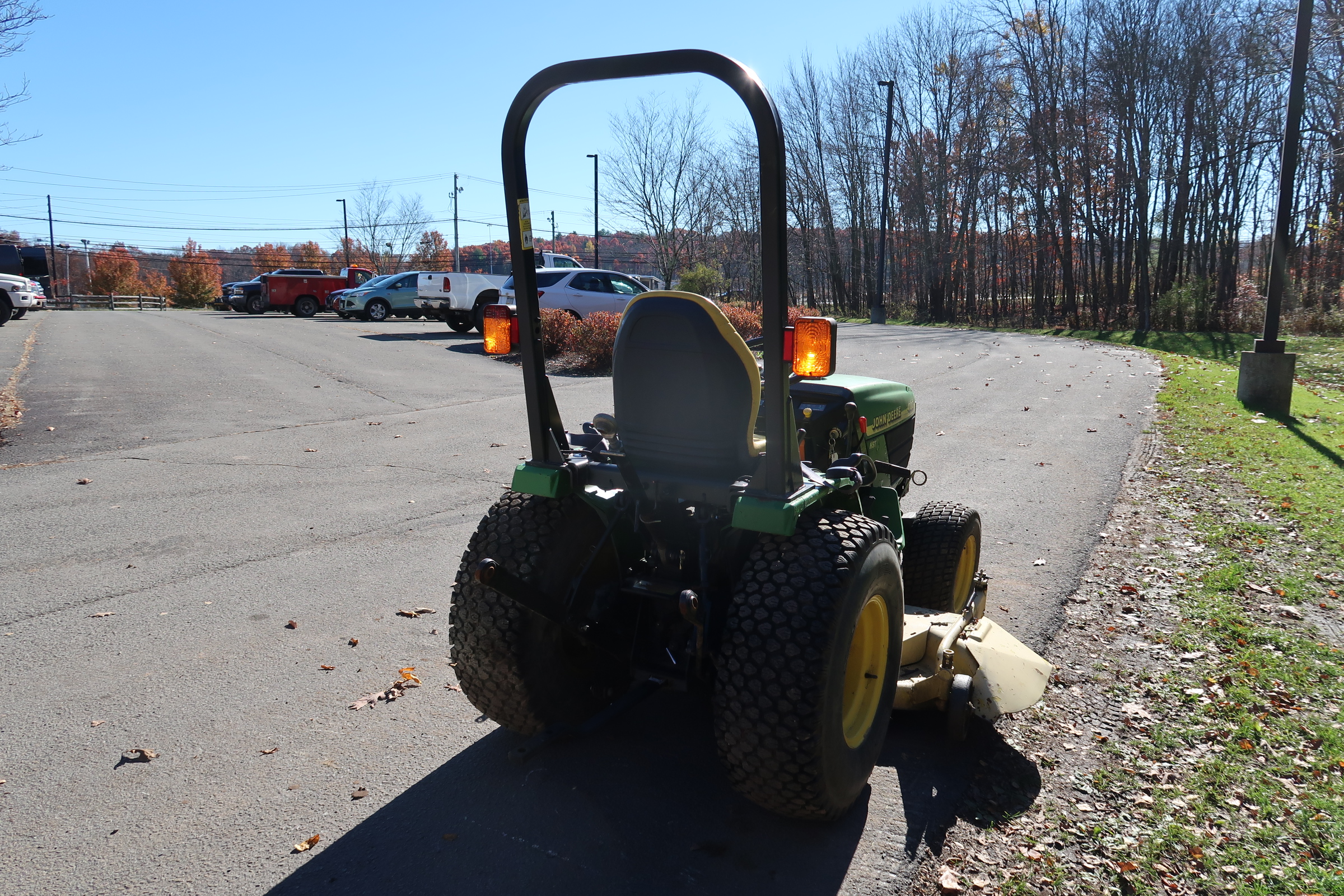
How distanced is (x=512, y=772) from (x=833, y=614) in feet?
4.74

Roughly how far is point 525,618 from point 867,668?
1258 millimetres

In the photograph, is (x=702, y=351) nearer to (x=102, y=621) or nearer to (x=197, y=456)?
(x=102, y=621)

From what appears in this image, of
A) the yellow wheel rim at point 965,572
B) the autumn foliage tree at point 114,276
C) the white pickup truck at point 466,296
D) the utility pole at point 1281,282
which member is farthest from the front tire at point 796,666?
the autumn foliage tree at point 114,276

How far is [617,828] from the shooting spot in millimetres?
2904

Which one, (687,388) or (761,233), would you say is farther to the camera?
(687,388)

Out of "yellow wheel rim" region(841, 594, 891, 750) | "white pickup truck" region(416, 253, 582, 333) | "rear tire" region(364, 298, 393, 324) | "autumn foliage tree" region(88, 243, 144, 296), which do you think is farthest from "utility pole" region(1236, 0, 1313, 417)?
"autumn foliage tree" region(88, 243, 144, 296)

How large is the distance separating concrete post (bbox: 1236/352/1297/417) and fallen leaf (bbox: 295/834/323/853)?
12.5m

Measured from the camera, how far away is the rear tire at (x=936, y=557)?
14.4 feet

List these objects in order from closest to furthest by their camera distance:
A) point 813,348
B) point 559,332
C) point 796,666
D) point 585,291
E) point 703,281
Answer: point 796,666, point 813,348, point 559,332, point 585,291, point 703,281

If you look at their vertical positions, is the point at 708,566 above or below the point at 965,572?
above

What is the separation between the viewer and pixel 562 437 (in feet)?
11.1

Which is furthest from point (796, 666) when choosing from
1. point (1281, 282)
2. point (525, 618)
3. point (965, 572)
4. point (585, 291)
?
point (585, 291)

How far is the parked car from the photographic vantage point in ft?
67.9

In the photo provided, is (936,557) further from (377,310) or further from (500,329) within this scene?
(377,310)
